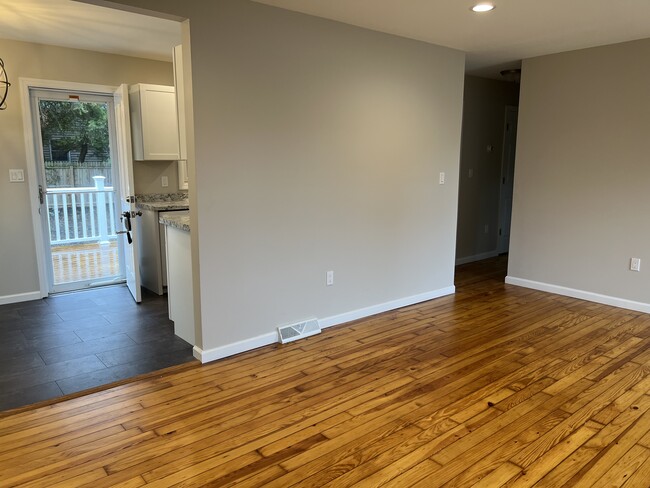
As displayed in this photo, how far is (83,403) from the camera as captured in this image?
2656 millimetres

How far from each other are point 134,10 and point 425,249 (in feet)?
10.4

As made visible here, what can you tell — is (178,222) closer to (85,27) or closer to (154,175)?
(85,27)

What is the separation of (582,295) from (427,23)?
122 inches

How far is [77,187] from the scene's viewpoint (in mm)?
5027

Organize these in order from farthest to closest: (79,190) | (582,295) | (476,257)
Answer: (476,257) < (79,190) < (582,295)

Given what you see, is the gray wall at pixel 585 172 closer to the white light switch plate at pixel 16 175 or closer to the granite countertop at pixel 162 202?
the granite countertop at pixel 162 202

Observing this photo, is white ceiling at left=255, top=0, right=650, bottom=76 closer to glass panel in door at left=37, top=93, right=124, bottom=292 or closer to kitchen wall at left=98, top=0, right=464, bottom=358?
kitchen wall at left=98, top=0, right=464, bottom=358

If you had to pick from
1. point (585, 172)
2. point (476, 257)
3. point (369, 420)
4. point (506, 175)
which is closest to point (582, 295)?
point (585, 172)

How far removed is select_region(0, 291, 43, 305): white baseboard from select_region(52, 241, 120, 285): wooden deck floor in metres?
0.30

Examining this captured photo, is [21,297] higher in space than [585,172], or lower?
lower

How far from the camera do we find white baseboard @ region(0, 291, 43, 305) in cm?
448

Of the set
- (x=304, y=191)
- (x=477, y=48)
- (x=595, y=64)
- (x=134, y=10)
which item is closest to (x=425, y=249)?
(x=304, y=191)

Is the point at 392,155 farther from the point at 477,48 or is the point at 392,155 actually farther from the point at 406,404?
the point at 406,404

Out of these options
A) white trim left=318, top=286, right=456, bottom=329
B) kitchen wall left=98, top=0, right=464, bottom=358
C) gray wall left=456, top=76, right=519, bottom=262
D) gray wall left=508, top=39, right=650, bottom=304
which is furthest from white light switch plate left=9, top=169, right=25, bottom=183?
gray wall left=508, top=39, right=650, bottom=304
